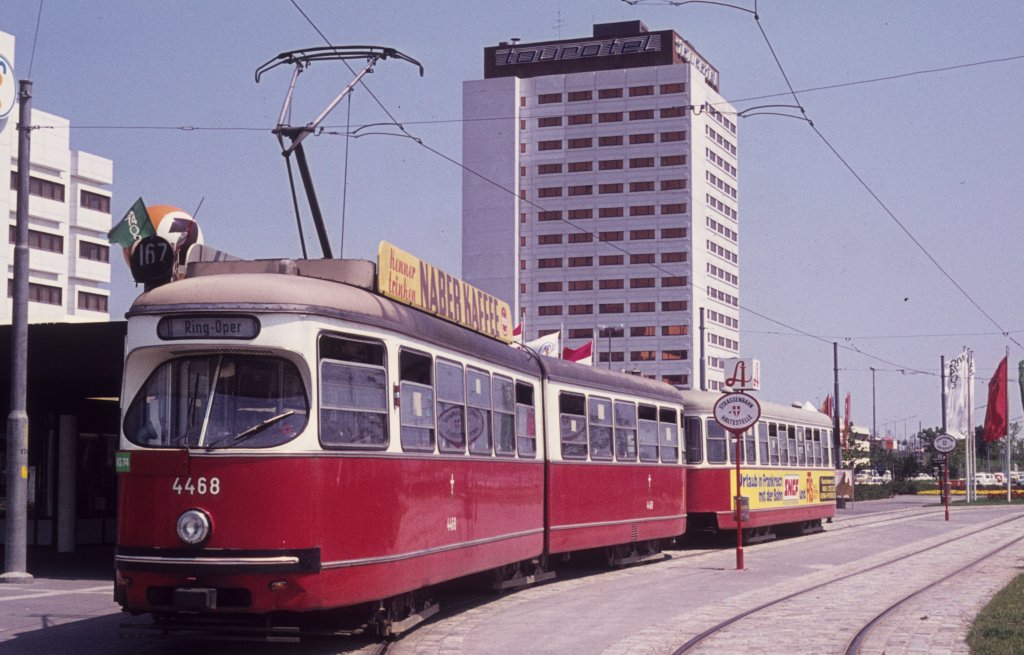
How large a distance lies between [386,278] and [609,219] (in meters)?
122

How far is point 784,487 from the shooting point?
29609 millimetres

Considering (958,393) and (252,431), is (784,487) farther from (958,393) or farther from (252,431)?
(958,393)

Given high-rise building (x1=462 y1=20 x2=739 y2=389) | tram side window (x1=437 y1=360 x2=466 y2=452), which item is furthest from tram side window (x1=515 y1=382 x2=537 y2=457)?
high-rise building (x1=462 y1=20 x2=739 y2=389)

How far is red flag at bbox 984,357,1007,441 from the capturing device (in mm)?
57969

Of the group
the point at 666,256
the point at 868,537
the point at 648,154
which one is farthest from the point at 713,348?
the point at 868,537

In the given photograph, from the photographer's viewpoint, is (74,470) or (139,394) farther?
(74,470)

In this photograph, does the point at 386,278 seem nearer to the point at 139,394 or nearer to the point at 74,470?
the point at 139,394

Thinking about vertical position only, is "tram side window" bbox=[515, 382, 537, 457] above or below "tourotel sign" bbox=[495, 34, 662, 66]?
below

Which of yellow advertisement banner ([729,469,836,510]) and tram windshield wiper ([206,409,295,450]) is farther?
yellow advertisement banner ([729,469,836,510])

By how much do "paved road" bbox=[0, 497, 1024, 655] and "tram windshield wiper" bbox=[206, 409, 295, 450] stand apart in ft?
7.34

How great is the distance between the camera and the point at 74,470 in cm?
2528

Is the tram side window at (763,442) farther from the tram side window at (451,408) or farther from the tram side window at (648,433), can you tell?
the tram side window at (451,408)

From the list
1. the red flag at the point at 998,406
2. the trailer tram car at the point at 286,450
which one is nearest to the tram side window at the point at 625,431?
the trailer tram car at the point at 286,450

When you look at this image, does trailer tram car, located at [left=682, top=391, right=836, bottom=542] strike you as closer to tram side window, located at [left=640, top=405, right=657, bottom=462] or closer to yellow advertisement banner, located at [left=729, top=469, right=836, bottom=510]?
yellow advertisement banner, located at [left=729, top=469, right=836, bottom=510]
